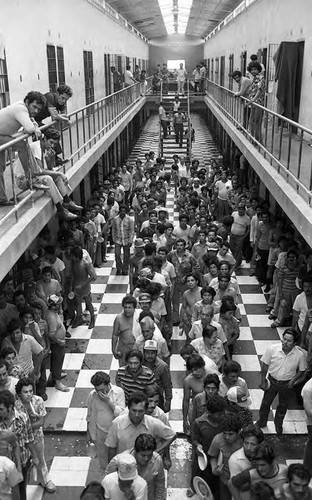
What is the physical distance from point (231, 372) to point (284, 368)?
0.87 m

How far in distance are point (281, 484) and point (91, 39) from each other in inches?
683

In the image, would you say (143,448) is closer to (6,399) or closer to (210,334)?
(6,399)

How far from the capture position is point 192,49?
47219 mm

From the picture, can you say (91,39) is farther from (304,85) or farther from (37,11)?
(304,85)

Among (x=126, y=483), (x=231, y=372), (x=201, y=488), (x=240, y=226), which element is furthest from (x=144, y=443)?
(x=240, y=226)

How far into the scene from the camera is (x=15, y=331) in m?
5.67

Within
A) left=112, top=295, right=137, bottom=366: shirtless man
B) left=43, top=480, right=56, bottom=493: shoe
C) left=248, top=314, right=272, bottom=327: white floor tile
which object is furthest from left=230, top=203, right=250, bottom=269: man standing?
left=43, top=480, right=56, bottom=493: shoe

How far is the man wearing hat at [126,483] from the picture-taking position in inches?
152

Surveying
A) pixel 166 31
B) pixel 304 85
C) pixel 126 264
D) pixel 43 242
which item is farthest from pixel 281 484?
pixel 166 31

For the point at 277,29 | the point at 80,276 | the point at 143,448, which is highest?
the point at 277,29

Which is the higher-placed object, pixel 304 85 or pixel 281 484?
pixel 304 85

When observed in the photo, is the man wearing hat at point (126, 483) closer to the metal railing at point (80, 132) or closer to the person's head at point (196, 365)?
the person's head at point (196, 365)

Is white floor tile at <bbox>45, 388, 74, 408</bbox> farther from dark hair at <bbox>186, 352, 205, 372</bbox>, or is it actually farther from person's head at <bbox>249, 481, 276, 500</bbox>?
person's head at <bbox>249, 481, 276, 500</bbox>

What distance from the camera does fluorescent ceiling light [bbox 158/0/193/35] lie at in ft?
93.5
